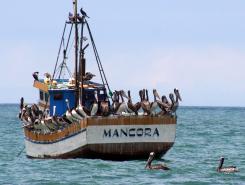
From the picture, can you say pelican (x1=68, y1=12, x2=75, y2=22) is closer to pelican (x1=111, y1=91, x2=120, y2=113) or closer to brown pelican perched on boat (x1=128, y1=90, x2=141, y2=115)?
pelican (x1=111, y1=91, x2=120, y2=113)

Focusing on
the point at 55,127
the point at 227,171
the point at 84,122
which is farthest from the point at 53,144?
the point at 227,171

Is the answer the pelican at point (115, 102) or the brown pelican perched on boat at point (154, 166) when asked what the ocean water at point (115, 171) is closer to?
the brown pelican perched on boat at point (154, 166)

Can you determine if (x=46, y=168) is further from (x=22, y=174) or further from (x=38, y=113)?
(x=38, y=113)

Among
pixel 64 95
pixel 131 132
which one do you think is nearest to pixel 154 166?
pixel 131 132

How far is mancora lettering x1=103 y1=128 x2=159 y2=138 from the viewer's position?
4512 centimetres

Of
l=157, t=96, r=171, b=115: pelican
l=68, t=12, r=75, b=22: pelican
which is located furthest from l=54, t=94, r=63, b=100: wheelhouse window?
l=157, t=96, r=171, b=115: pelican

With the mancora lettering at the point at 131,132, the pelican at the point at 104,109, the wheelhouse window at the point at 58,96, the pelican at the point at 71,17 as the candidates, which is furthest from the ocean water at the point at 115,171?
the pelican at the point at 71,17

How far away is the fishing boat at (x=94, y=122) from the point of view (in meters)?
45.2

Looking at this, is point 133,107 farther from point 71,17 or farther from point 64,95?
point 71,17

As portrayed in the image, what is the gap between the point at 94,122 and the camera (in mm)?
44812

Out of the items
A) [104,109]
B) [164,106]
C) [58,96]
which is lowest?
[104,109]

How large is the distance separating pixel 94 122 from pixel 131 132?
68.8 inches

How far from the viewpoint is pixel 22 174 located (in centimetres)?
4347

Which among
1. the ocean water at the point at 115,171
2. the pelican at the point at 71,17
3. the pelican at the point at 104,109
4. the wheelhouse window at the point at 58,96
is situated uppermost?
the pelican at the point at 71,17
